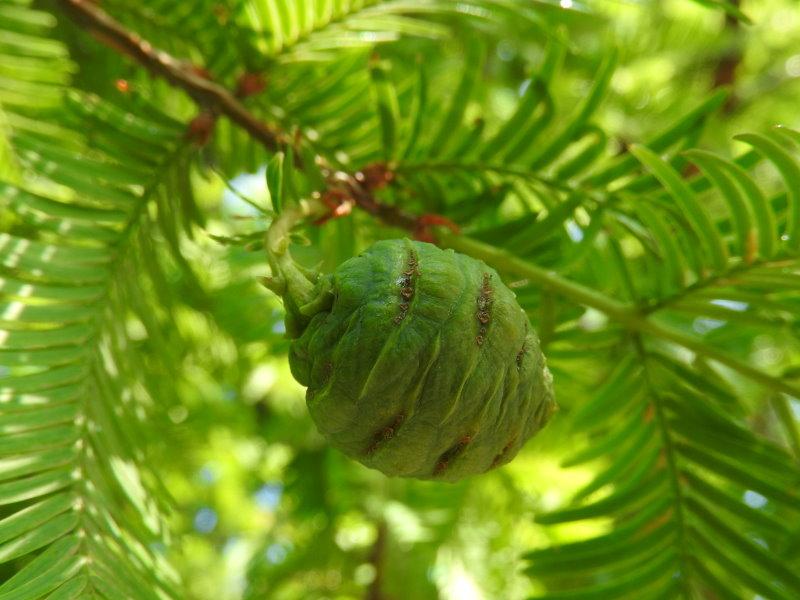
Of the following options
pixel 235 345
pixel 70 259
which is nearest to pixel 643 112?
pixel 235 345

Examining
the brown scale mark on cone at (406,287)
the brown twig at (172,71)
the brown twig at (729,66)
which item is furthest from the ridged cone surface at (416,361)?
the brown twig at (729,66)

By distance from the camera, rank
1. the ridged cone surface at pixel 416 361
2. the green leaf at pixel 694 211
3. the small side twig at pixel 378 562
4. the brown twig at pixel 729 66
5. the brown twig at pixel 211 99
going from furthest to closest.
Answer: the brown twig at pixel 729 66 < the small side twig at pixel 378 562 < the brown twig at pixel 211 99 < the green leaf at pixel 694 211 < the ridged cone surface at pixel 416 361

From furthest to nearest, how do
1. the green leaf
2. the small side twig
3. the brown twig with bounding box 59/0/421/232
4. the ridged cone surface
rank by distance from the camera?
the small side twig → the brown twig with bounding box 59/0/421/232 → the green leaf → the ridged cone surface

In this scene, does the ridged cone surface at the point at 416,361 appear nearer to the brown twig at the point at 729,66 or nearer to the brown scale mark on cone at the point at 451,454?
the brown scale mark on cone at the point at 451,454

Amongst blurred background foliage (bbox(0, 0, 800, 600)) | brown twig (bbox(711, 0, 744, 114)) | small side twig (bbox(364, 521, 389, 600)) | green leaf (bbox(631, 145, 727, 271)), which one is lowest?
small side twig (bbox(364, 521, 389, 600))

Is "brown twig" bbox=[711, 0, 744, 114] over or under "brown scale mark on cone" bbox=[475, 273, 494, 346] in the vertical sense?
over

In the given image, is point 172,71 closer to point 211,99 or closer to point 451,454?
point 211,99

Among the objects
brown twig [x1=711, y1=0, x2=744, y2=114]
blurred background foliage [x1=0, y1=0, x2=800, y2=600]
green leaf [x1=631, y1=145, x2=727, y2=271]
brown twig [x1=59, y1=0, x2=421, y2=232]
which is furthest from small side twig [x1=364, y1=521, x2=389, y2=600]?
brown twig [x1=711, y1=0, x2=744, y2=114]

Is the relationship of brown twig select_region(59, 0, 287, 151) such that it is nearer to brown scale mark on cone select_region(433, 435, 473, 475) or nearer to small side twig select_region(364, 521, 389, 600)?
brown scale mark on cone select_region(433, 435, 473, 475)
